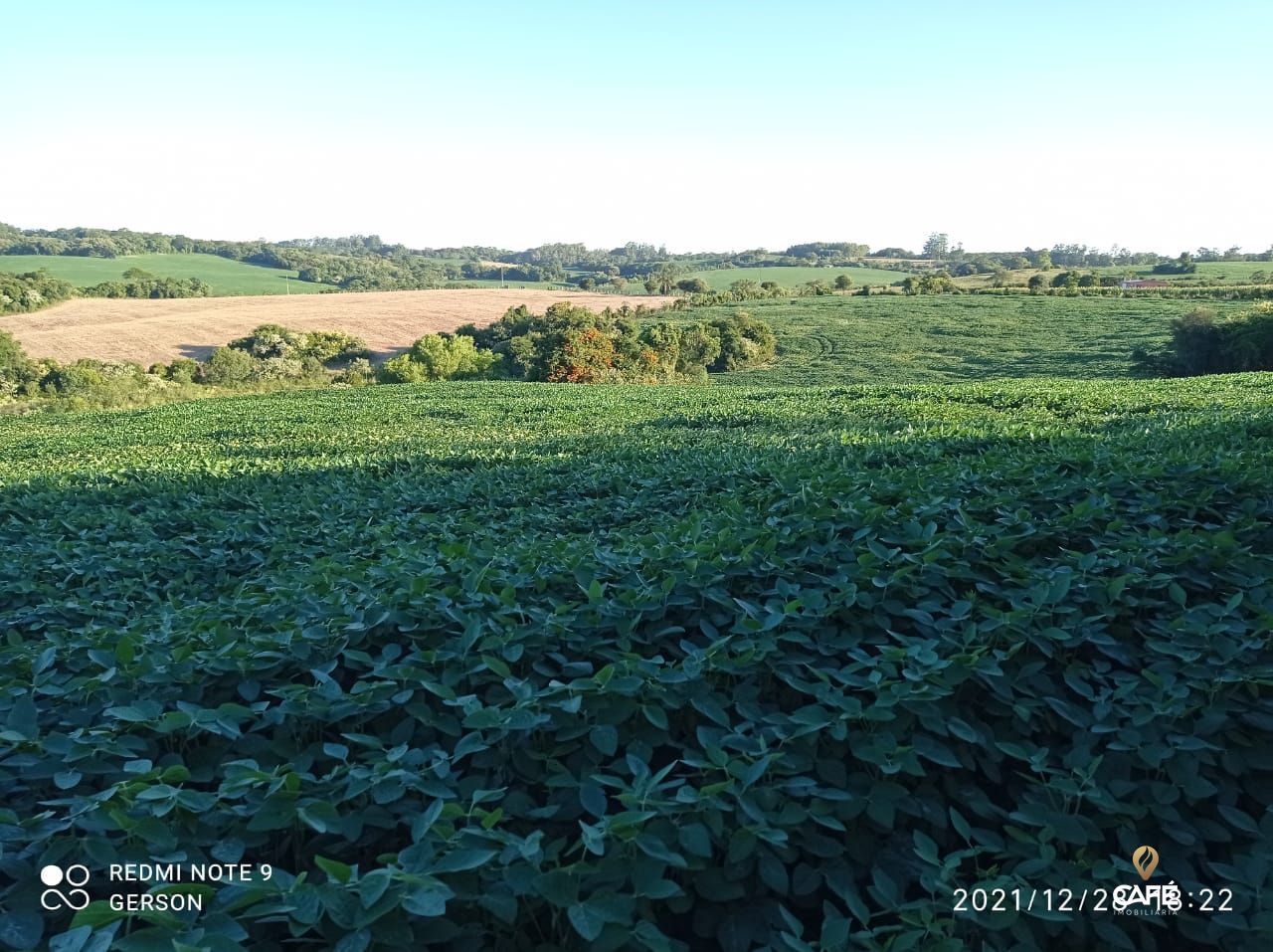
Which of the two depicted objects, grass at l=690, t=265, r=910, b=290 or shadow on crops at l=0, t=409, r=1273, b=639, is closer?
shadow on crops at l=0, t=409, r=1273, b=639

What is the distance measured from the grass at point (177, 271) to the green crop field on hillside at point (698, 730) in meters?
91.4

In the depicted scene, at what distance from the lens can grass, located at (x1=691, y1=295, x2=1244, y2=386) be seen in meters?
44.9

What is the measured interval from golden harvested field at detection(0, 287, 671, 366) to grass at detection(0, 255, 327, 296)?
11808 mm

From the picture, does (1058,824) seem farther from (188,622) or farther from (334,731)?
(188,622)

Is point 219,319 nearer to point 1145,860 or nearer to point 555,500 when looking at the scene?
point 555,500

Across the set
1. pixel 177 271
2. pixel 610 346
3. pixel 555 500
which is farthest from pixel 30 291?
pixel 555 500

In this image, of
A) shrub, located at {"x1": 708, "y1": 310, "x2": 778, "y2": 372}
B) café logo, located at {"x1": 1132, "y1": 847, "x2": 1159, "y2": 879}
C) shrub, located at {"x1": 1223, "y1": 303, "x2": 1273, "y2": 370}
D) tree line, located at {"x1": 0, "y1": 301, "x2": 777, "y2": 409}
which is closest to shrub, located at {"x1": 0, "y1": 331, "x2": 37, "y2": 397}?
tree line, located at {"x1": 0, "y1": 301, "x2": 777, "y2": 409}

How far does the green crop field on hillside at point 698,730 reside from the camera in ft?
5.28

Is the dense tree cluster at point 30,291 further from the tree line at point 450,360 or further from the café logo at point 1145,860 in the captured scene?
the café logo at point 1145,860

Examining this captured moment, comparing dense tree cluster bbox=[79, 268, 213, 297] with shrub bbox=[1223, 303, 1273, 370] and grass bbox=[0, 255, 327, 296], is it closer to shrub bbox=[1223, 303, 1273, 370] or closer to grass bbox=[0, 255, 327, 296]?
grass bbox=[0, 255, 327, 296]

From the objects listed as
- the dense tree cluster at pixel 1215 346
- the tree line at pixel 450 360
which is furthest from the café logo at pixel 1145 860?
the dense tree cluster at pixel 1215 346

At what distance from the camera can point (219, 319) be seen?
61781 millimetres

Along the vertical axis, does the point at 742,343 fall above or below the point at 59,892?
below

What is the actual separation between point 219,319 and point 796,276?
67.4m
